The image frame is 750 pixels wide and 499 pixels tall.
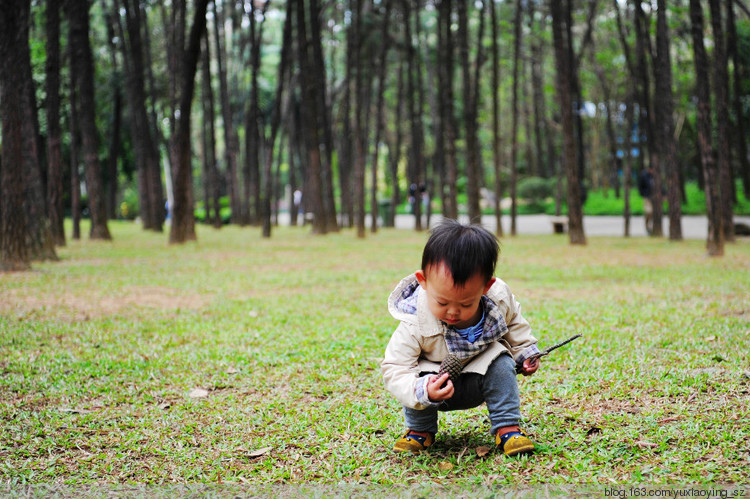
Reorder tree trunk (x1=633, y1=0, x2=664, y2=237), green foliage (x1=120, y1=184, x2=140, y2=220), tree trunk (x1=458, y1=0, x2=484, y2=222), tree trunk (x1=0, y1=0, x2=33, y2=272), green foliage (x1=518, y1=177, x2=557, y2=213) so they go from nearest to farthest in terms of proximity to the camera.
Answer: tree trunk (x1=0, y1=0, x2=33, y2=272) → tree trunk (x1=633, y1=0, x2=664, y2=237) → tree trunk (x1=458, y1=0, x2=484, y2=222) → green foliage (x1=518, y1=177, x2=557, y2=213) → green foliage (x1=120, y1=184, x2=140, y2=220)

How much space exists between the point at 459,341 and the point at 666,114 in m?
13.0

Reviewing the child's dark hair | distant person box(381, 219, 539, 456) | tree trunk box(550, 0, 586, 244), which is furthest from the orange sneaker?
tree trunk box(550, 0, 586, 244)

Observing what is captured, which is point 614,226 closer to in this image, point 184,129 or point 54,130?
point 184,129

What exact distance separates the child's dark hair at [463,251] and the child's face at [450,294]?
0.08ft

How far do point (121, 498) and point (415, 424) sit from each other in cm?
115

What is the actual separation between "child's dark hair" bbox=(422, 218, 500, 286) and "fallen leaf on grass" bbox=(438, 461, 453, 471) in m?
0.71

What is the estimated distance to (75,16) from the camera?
630 inches

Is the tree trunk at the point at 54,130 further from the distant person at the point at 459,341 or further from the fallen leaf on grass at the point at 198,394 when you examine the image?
the distant person at the point at 459,341

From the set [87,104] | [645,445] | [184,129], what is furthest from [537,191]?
[645,445]

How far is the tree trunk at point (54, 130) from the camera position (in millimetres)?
14664

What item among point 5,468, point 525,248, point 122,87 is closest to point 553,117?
point 122,87

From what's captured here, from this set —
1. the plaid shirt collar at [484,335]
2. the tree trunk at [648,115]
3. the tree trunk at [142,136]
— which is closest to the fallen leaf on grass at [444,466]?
the plaid shirt collar at [484,335]

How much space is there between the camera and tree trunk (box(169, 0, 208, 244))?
1519cm

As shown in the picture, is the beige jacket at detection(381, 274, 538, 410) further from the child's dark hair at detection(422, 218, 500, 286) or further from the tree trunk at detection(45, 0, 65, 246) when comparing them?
the tree trunk at detection(45, 0, 65, 246)
